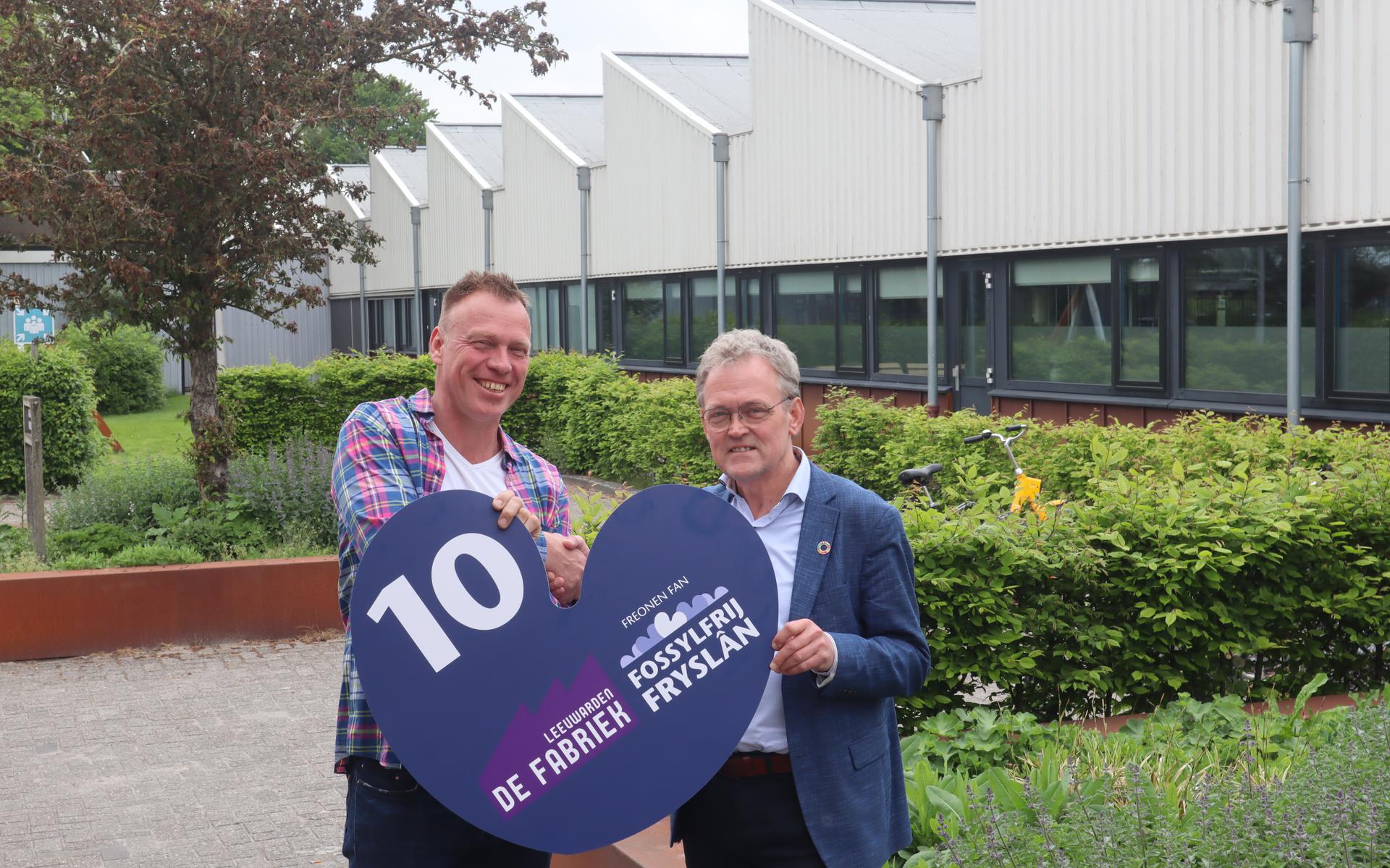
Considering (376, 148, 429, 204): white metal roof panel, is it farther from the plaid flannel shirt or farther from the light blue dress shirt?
the light blue dress shirt

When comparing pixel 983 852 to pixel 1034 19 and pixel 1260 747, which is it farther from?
pixel 1034 19

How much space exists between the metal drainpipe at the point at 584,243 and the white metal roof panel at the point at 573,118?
0.81 metres

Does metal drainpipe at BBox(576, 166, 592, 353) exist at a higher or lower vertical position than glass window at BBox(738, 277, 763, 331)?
higher

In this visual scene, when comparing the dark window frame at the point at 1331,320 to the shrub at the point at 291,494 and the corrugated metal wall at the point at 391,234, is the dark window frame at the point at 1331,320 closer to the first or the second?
the shrub at the point at 291,494

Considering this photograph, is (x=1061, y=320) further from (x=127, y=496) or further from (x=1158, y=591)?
(x=1158, y=591)

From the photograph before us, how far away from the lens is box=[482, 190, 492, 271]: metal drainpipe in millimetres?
30984

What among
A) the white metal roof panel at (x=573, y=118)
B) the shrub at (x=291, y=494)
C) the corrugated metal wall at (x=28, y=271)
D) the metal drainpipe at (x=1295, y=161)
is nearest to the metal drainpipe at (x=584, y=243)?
the white metal roof panel at (x=573, y=118)

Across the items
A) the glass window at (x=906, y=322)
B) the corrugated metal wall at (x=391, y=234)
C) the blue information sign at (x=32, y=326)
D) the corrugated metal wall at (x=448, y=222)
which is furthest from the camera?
the corrugated metal wall at (x=391, y=234)

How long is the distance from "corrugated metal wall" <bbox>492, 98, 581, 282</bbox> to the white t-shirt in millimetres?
23866

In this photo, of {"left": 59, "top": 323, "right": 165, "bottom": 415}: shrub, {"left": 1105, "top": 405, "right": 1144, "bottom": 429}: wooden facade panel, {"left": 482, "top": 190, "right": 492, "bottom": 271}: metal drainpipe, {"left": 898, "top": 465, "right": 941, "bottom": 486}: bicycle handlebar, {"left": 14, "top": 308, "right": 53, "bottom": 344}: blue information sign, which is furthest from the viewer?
{"left": 59, "top": 323, "right": 165, "bottom": 415}: shrub

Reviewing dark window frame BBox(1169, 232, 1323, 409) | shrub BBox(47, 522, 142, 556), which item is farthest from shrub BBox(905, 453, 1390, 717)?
shrub BBox(47, 522, 142, 556)

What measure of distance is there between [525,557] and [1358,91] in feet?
37.0

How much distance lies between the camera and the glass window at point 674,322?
24.2 metres

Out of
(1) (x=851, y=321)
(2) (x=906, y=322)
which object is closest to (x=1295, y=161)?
(2) (x=906, y=322)
